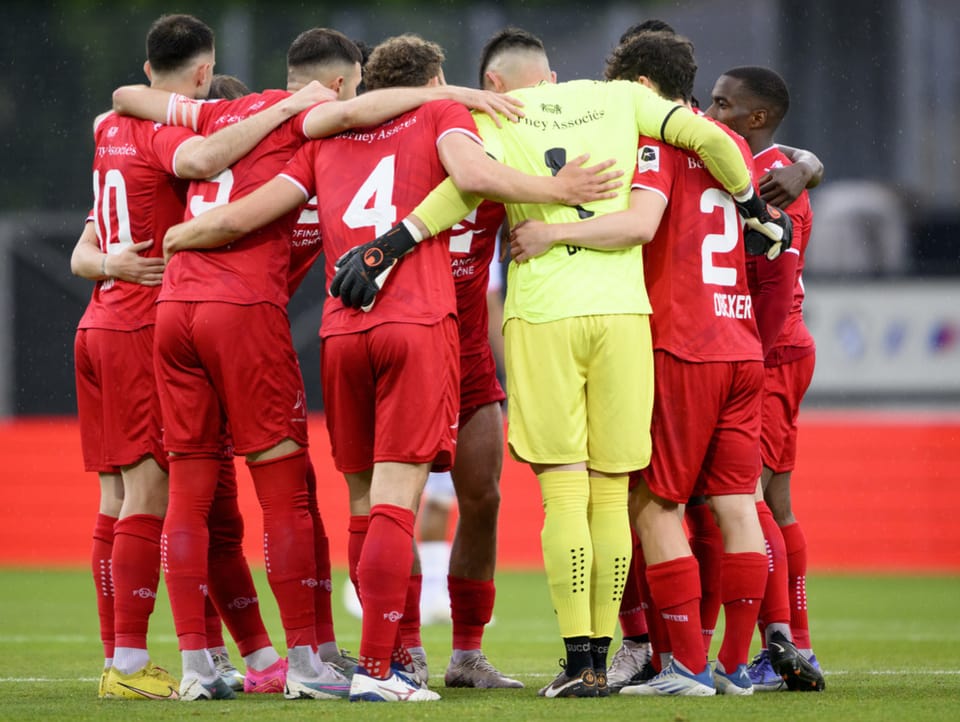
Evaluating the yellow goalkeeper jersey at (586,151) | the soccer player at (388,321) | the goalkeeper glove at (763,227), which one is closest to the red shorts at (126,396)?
the soccer player at (388,321)

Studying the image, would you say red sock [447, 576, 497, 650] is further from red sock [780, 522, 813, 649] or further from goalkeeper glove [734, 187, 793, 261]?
goalkeeper glove [734, 187, 793, 261]

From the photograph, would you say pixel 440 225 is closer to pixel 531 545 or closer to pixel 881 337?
pixel 531 545

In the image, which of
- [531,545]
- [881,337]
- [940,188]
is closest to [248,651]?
[531,545]

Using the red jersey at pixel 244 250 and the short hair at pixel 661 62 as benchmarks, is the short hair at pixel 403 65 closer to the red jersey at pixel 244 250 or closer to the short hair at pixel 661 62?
the red jersey at pixel 244 250

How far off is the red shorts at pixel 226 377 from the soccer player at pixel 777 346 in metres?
1.91

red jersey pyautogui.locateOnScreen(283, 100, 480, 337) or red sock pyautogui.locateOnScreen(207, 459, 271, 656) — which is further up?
red jersey pyautogui.locateOnScreen(283, 100, 480, 337)

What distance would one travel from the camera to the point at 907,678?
20.1 ft

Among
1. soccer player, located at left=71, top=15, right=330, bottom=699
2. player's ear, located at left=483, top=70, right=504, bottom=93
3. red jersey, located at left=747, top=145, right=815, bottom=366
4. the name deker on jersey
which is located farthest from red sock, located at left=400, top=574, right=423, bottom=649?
player's ear, located at left=483, top=70, right=504, bottom=93

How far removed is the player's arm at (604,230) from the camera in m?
5.31

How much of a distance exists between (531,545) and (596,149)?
26.0ft

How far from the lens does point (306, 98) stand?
5.65 meters

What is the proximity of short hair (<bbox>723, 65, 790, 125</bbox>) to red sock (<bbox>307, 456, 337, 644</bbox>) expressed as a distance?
7.86 ft

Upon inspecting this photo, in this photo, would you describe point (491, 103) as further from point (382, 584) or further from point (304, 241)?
point (382, 584)

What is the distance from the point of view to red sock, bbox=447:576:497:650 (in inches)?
238
